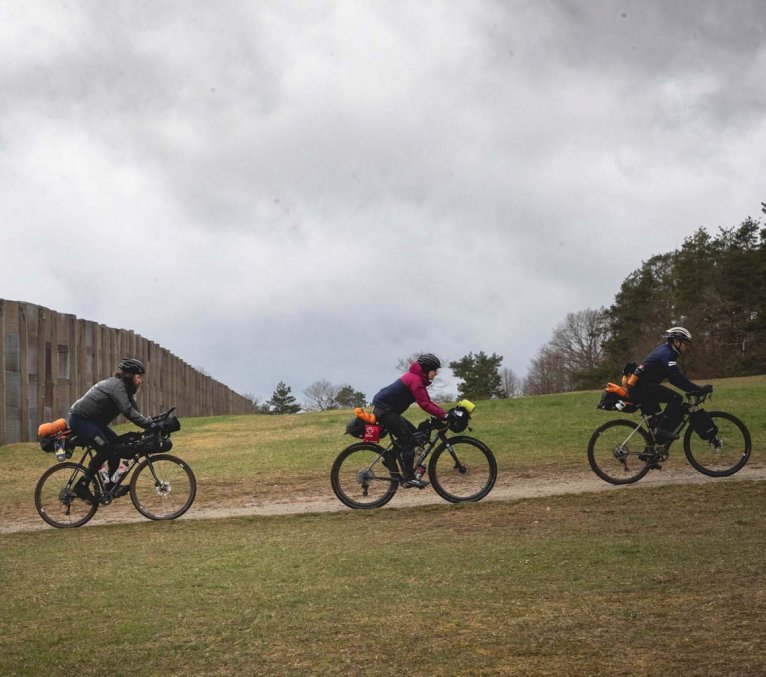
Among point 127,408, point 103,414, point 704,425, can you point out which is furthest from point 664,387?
point 103,414

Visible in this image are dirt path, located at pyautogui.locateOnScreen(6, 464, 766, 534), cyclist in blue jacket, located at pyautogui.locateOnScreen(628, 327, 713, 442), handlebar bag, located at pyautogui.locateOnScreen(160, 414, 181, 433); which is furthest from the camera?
cyclist in blue jacket, located at pyautogui.locateOnScreen(628, 327, 713, 442)

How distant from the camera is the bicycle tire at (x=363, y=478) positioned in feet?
39.8

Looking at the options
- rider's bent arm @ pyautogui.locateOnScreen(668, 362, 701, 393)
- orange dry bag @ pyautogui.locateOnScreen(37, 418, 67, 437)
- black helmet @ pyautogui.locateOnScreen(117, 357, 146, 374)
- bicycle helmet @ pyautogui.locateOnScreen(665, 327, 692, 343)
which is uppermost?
bicycle helmet @ pyautogui.locateOnScreen(665, 327, 692, 343)

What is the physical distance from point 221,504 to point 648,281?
61.5 meters

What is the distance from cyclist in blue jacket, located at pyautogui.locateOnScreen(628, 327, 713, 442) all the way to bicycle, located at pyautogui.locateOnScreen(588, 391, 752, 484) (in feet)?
0.32

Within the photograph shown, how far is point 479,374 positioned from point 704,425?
195 ft

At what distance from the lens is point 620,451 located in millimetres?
13117

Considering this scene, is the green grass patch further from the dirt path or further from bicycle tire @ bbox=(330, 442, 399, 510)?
the dirt path

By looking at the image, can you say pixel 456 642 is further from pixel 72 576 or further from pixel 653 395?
pixel 653 395

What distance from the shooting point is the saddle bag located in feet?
43.2

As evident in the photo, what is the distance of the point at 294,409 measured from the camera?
10225 centimetres

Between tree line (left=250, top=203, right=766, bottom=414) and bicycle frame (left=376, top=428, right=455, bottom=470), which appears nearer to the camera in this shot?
bicycle frame (left=376, top=428, right=455, bottom=470)

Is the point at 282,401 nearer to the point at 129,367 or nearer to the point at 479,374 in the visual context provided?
the point at 479,374

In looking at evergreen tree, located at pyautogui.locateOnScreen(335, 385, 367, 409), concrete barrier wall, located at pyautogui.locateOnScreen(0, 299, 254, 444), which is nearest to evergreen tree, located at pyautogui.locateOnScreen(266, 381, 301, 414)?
evergreen tree, located at pyautogui.locateOnScreen(335, 385, 367, 409)
